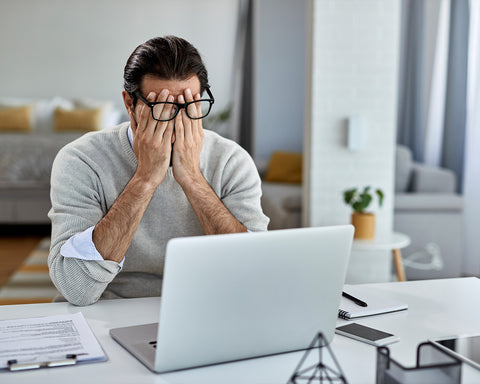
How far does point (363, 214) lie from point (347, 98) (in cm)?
58

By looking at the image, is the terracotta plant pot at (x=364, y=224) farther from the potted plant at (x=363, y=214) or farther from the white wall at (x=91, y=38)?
the white wall at (x=91, y=38)

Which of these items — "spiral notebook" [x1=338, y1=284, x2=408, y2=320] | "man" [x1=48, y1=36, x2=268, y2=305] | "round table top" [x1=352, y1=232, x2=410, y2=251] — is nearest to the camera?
"spiral notebook" [x1=338, y1=284, x2=408, y2=320]

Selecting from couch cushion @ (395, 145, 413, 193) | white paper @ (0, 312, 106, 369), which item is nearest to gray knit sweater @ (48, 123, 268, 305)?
white paper @ (0, 312, 106, 369)

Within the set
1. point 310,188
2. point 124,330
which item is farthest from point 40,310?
point 310,188

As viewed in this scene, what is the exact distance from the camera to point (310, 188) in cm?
317

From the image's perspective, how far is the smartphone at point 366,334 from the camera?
1.08m

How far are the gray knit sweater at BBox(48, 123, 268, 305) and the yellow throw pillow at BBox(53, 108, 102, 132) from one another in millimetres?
4611

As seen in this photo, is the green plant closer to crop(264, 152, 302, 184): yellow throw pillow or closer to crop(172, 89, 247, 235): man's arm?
crop(172, 89, 247, 235): man's arm

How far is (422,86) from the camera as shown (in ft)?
14.9

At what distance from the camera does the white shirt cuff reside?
1.32 metres

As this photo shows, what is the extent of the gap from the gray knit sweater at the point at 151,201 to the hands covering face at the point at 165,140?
0.26 ft

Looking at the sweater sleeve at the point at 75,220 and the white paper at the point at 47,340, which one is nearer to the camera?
the white paper at the point at 47,340

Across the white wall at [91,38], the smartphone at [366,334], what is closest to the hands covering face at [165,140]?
the smartphone at [366,334]

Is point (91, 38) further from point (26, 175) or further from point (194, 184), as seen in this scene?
point (194, 184)
